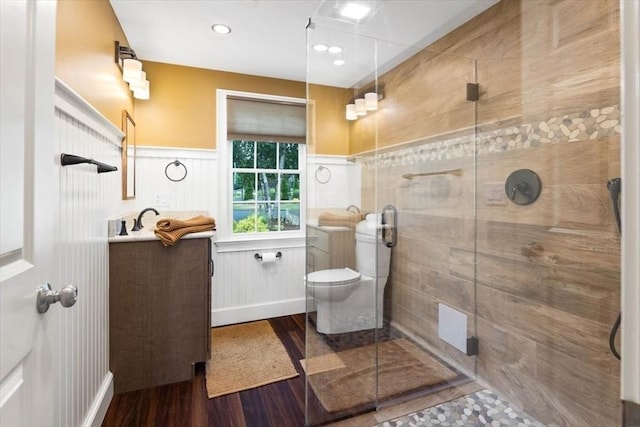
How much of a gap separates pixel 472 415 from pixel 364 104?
206cm

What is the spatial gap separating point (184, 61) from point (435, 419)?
3213 mm

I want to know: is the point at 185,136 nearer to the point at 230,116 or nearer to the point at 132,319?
the point at 230,116

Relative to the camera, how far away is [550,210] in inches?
63.6

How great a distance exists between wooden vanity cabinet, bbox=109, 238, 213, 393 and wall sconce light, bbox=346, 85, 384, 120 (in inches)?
52.7

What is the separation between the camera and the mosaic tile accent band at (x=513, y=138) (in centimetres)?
138

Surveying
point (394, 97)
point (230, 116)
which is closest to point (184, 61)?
point (230, 116)

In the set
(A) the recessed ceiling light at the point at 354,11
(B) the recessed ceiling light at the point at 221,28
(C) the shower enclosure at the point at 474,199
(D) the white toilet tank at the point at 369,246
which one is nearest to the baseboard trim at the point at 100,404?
(C) the shower enclosure at the point at 474,199

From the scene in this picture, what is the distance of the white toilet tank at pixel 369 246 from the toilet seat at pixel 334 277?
0.07 meters

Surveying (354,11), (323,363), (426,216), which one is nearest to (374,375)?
(323,363)

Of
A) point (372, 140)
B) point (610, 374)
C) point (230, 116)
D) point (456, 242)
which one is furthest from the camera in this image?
point (230, 116)

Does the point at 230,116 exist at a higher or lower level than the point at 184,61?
lower

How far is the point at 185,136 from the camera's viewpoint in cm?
289

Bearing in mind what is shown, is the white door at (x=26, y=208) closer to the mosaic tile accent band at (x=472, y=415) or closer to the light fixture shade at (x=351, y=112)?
the mosaic tile accent band at (x=472, y=415)

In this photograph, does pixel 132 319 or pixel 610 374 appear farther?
pixel 132 319
